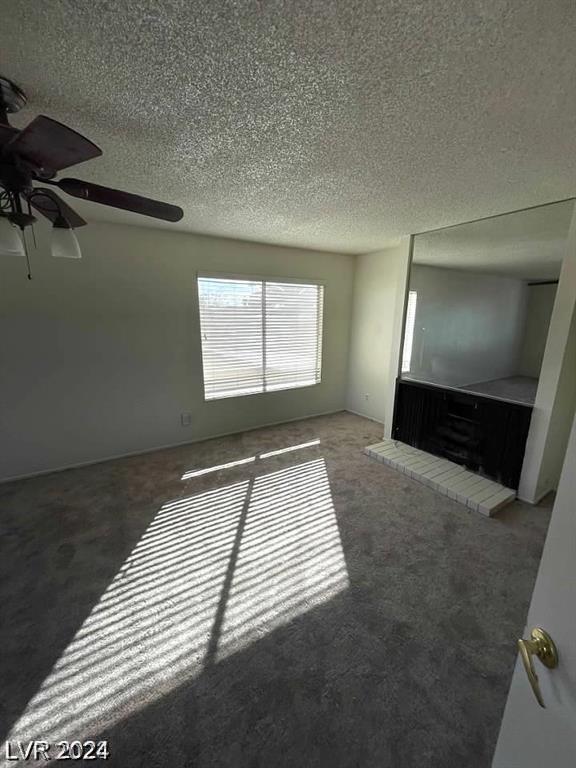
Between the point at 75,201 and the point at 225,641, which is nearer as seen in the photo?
the point at 225,641

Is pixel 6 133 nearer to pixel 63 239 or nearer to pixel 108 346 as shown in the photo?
pixel 63 239

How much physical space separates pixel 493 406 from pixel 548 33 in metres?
2.40

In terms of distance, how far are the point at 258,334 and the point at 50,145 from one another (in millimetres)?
2837

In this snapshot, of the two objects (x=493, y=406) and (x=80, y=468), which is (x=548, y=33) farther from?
(x=80, y=468)

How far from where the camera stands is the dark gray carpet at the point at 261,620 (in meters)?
1.13

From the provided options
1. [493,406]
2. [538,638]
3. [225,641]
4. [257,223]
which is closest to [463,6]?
[538,638]

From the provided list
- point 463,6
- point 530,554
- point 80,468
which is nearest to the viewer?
point 463,6

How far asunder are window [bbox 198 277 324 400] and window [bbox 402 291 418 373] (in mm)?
1297

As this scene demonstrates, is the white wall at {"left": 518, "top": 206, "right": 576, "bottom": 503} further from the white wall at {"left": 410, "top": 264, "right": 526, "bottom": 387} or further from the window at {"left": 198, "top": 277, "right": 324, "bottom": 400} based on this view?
the window at {"left": 198, "top": 277, "right": 324, "bottom": 400}

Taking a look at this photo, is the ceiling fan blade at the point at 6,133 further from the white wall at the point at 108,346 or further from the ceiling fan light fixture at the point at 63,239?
the white wall at the point at 108,346

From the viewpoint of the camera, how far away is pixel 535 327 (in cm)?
243

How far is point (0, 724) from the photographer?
3.74 feet

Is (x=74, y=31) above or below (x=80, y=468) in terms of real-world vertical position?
above

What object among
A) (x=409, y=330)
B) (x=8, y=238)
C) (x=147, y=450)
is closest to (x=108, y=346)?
(x=147, y=450)
